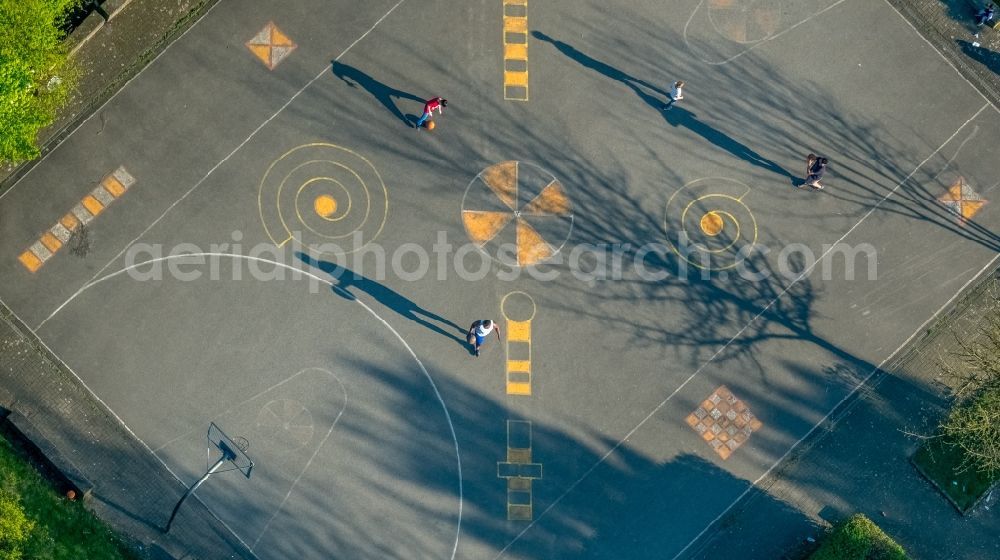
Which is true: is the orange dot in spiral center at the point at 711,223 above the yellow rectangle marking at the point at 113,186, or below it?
above

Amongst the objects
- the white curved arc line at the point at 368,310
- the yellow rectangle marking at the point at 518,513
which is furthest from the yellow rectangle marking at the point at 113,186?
the yellow rectangle marking at the point at 518,513

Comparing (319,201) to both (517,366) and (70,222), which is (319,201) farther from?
(517,366)

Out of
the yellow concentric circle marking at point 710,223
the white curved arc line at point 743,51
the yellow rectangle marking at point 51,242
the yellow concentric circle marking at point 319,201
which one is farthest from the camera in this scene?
the white curved arc line at point 743,51

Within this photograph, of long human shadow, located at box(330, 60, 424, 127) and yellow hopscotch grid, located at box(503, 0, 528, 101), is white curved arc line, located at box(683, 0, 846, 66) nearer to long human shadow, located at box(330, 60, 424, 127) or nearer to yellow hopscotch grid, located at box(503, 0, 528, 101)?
A: yellow hopscotch grid, located at box(503, 0, 528, 101)

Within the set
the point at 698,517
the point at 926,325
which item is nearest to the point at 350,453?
the point at 698,517

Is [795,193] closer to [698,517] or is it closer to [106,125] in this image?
[698,517]

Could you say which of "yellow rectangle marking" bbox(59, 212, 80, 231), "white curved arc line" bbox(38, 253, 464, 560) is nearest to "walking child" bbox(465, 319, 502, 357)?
"white curved arc line" bbox(38, 253, 464, 560)

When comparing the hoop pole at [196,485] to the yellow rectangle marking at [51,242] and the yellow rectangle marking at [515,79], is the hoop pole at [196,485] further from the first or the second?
the yellow rectangle marking at [515,79]
